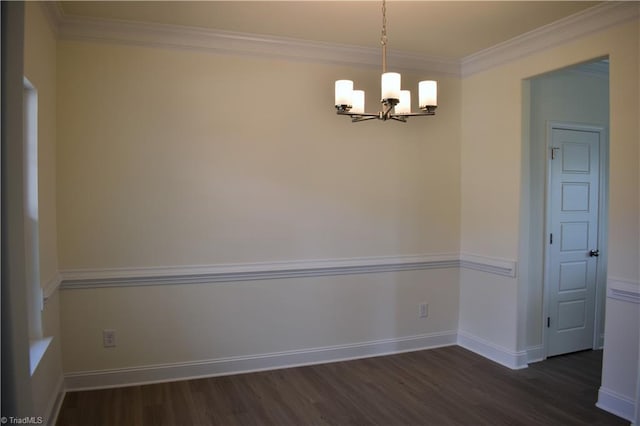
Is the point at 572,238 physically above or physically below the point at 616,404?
above

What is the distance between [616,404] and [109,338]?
3.54m

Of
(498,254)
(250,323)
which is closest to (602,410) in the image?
(498,254)

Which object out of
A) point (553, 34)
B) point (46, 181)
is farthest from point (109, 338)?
point (553, 34)

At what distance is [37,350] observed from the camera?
2.41m

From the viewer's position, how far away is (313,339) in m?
3.89

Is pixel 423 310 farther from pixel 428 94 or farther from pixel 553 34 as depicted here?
pixel 553 34

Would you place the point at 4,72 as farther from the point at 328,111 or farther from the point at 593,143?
the point at 593,143

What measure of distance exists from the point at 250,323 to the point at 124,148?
1666mm

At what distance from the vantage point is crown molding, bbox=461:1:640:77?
2.93 m

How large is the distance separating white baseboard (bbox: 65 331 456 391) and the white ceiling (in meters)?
2.56

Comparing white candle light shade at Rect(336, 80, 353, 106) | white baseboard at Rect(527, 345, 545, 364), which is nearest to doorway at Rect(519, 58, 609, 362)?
white baseboard at Rect(527, 345, 545, 364)

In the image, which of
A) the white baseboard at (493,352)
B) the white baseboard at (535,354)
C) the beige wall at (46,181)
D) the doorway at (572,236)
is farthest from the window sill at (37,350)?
the doorway at (572,236)

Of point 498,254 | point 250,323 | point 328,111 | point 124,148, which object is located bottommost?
point 250,323

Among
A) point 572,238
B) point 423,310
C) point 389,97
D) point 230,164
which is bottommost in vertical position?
point 423,310
